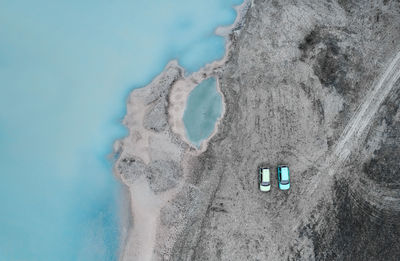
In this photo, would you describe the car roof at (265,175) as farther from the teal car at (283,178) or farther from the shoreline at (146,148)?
the shoreline at (146,148)

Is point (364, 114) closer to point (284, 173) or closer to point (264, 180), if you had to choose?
point (284, 173)

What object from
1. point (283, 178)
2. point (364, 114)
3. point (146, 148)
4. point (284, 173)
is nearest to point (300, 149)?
point (284, 173)

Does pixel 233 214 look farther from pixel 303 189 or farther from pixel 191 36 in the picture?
pixel 191 36

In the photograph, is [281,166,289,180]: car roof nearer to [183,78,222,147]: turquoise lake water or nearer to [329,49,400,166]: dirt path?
[329,49,400,166]: dirt path

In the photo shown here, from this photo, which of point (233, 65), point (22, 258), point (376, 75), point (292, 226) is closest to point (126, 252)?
point (22, 258)

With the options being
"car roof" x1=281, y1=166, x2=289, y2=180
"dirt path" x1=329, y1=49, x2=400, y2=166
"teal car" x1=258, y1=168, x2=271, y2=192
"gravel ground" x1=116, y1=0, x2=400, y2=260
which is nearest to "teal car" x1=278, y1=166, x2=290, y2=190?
"car roof" x1=281, y1=166, x2=289, y2=180
